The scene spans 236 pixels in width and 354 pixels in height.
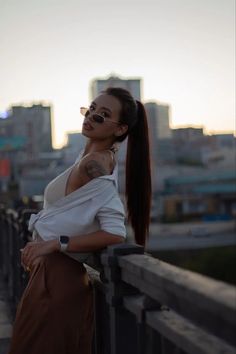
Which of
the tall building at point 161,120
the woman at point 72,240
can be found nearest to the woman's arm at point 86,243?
the woman at point 72,240

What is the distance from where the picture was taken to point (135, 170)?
304 centimetres

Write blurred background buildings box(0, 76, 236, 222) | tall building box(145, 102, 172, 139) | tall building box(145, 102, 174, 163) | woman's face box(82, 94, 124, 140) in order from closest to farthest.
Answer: woman's face box(82, 94, 124, 140) < blurred background buildings box(0, 76, 236, 222) < tall building box(145, 102, 174, 163) < tall building box(145, 102, 172, 139)

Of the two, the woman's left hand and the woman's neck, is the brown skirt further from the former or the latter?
the woman's neck

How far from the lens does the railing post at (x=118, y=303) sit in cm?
255

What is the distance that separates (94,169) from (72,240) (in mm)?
333

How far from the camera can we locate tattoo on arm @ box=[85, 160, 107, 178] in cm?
274

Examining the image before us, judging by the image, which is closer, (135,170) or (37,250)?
(37,250)

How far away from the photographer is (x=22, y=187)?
81.6 metres

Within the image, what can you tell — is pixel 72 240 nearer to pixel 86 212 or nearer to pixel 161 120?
pixel 86 212

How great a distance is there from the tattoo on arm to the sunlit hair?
29cm

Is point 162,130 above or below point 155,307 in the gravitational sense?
above

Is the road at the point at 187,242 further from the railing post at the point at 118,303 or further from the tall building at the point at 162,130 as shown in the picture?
the railing post at the point at 118,303

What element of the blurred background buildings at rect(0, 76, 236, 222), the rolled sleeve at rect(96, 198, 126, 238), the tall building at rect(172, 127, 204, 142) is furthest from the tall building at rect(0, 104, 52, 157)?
the rolled sleeve at rect(96, 198, 126, 238)

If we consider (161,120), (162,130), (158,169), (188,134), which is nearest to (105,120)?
(158,169)
